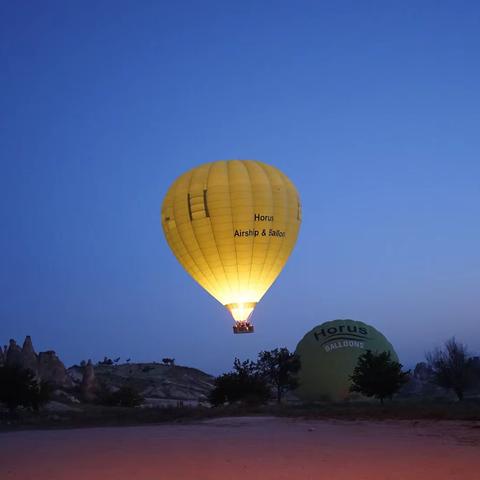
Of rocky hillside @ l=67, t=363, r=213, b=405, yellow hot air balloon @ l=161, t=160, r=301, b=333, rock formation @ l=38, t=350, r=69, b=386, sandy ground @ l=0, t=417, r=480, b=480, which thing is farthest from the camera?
rocky hillside @ l=67, t=363, r=213, b=405

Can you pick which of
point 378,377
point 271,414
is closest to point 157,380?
point 378,377

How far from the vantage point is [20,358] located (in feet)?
240

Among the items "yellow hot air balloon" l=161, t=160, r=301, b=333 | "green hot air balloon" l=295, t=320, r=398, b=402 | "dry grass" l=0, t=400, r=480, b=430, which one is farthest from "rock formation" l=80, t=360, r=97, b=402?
"yellow hot air balloon" l=161, t=160, r=301, b=333

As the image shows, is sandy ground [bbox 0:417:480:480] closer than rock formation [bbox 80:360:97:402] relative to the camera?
Yes

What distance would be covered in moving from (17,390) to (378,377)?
2708 cm

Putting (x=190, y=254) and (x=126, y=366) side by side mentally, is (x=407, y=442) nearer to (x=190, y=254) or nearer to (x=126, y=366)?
(x=190, y=254)

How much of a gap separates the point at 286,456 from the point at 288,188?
74.6ft

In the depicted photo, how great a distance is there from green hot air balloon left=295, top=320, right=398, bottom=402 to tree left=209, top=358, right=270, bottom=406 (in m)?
3.12

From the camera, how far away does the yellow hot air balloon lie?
33781mm

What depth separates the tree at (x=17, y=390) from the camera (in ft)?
152

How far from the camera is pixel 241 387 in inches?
1983

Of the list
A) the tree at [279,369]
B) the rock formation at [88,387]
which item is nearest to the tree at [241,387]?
the tree at [279,369]

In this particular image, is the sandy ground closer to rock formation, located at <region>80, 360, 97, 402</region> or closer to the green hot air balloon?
the green hot air balloon

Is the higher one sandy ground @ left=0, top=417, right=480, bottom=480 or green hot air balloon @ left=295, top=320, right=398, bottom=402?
green hot air balloon @ left=295, top=320, right=398, bottom=402
